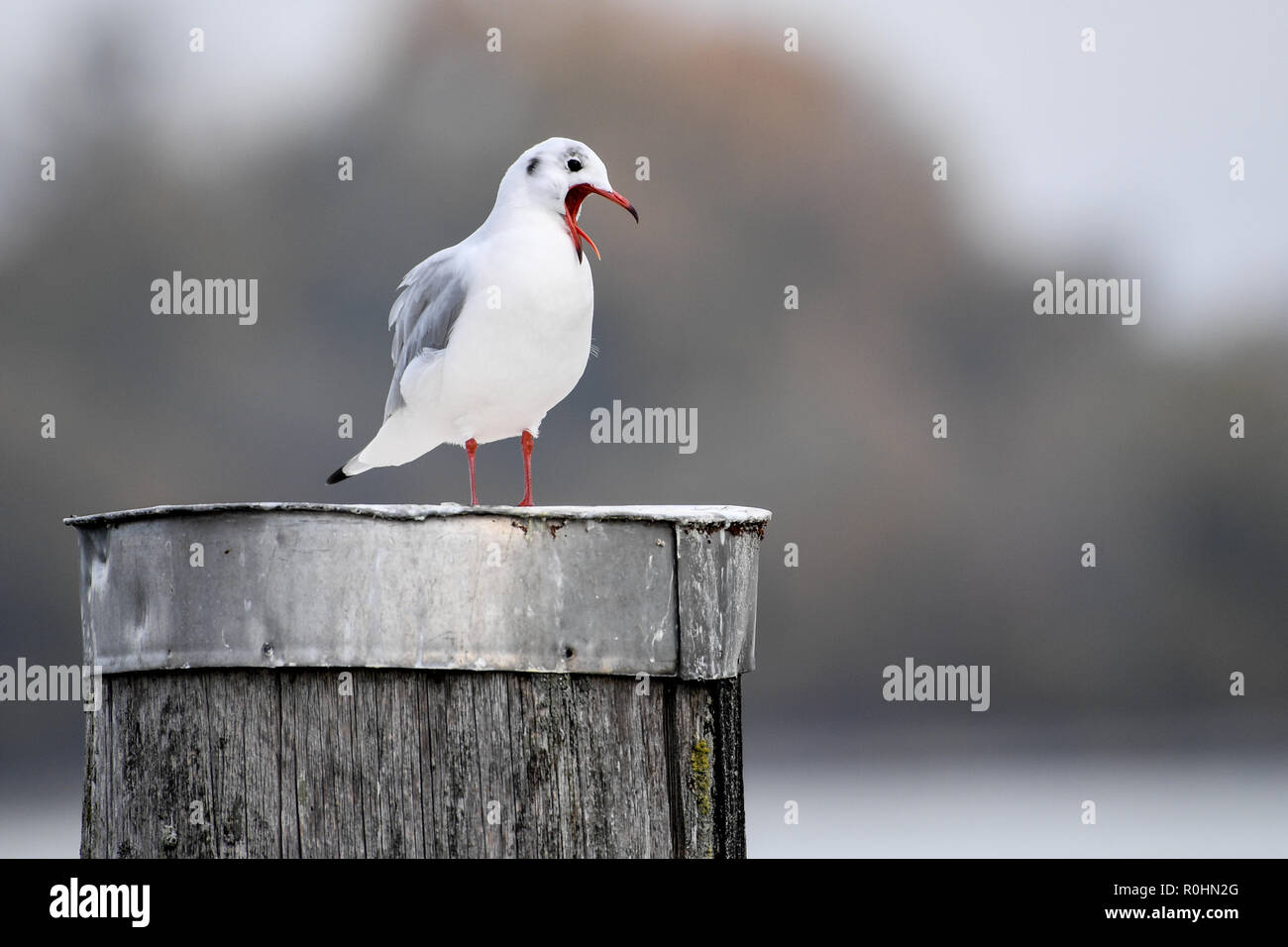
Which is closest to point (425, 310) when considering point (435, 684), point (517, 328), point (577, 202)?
point (517, 328)

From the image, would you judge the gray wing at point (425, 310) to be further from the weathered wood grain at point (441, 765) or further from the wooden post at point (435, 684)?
the weathered wood grain at point (441, 765)

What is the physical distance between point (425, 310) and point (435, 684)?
2.66 meters

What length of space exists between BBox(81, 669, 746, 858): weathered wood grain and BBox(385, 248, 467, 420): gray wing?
7.77 feet

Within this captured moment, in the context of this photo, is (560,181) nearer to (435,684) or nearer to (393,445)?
(393,445)

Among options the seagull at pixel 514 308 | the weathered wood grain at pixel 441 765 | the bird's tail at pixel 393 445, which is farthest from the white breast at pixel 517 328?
the weathered wood grain at pixel 441 765

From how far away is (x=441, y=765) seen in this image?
307 cm


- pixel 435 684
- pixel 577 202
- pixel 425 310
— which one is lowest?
pixel 435 684

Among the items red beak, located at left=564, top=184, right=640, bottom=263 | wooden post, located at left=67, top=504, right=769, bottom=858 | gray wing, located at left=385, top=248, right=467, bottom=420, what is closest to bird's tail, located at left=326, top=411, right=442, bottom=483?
gray wing, located at left=385, top=248, right=467, bottom=420

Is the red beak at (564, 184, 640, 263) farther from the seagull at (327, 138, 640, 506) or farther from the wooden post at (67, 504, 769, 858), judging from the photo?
the wooden post at (67, 504, 769, 858)

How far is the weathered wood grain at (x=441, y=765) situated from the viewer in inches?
121

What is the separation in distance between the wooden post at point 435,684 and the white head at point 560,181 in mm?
2251

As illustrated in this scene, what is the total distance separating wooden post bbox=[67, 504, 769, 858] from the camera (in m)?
3.08

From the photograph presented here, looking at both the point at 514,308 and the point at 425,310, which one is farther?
the point at 425,310

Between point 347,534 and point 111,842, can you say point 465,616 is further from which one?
point 111,842
